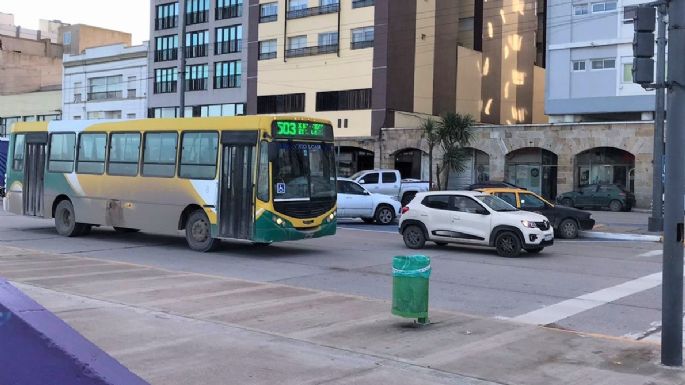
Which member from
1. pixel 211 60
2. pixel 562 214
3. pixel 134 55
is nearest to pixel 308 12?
pixel 211 60

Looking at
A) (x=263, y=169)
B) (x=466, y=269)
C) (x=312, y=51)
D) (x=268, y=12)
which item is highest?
(x=268, y=12)

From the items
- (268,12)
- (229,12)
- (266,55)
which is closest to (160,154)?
(266,55)

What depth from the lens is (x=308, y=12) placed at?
53.4 m

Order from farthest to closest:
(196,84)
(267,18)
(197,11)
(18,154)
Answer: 1. (197,11)
2. (196,84)
3. (267,18)
4. (18,154)

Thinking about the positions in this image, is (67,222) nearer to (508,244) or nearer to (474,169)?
(508,244)

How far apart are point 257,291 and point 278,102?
4595 centimetres

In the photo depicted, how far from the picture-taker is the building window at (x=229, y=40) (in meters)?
58.4

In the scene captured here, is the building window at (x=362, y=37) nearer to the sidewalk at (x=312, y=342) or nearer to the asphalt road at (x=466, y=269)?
the asphalt road at (x=466, y=269)

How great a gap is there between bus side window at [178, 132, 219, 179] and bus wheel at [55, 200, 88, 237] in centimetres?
472

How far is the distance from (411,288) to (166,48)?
194 ft

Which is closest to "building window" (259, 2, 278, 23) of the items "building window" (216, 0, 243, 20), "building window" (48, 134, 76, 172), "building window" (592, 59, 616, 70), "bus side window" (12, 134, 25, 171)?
"building window" (216, 0, 243, 20)

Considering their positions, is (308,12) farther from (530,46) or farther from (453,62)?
(530,46)

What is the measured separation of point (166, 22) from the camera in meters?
63.5

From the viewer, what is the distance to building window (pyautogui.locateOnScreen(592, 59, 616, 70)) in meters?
42.8
